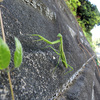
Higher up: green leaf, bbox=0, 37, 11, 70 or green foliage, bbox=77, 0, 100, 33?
green foliage, bbox=77, 0, 100, 33

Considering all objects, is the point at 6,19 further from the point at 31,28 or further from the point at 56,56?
the point at 56,56

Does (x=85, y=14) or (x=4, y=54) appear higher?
(x=85, y=14)

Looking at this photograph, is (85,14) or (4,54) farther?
(85,14)

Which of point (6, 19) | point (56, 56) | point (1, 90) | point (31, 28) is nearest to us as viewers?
point (1, 90)

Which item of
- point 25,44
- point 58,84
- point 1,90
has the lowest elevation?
point 58,84

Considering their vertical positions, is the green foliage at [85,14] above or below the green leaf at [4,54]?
above

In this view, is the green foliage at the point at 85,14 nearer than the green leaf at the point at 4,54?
No

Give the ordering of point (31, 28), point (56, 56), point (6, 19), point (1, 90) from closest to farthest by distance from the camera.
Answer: point (1, 90), point (6, 19), point (31, 28), point (56, 56)

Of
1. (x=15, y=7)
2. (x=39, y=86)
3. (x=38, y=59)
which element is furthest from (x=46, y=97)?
(x=15, y=7)

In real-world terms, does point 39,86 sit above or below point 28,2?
below

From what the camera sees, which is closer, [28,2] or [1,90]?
[1,90]

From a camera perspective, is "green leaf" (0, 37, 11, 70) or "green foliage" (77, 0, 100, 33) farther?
"green foliage" (77, 0, 100, 33)
